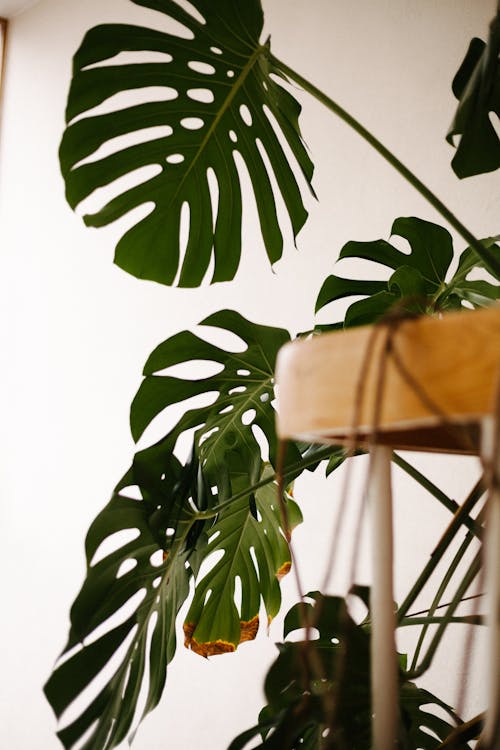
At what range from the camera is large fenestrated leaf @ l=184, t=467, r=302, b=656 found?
108cm

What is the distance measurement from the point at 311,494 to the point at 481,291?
90 centimetres

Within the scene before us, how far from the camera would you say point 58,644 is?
234 centimetres

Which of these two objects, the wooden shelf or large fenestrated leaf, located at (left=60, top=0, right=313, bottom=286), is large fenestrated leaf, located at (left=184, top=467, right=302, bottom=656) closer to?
large fenestrated leaf, located at (left=60, top=0, right=313, bottom=286)

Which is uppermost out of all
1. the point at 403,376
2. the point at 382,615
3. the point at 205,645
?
the point at 403,376

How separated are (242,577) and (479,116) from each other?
709 millimetres

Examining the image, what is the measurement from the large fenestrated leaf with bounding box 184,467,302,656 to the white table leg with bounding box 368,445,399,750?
2.21ft

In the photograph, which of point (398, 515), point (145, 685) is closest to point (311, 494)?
point (398, 515)

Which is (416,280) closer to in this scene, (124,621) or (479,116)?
(479,116)

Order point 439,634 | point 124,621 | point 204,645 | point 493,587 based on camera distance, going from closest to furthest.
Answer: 1. point 493,587
2. point 439,634
3. point 124,621
4. point 204,645

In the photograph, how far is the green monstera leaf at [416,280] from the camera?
0.86 metres

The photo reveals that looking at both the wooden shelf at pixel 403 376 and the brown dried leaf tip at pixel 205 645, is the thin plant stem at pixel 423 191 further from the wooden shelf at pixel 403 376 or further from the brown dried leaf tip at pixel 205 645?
the brown dried leaf tip at pixel 205 645

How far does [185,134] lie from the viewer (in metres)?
0.93

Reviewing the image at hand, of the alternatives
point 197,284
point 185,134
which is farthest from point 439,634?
point 185,134

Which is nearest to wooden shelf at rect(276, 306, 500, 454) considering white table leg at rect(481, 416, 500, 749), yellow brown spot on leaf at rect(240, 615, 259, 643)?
white table leg at rect(481, 416, 500, 749)
